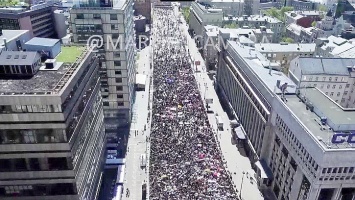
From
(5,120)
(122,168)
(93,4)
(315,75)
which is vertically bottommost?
(122,168)

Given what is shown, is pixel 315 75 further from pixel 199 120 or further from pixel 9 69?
pixel 9 69

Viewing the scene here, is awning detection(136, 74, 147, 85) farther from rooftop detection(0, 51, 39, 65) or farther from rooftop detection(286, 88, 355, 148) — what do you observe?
rooftop detection(0, 51, 39, 65)

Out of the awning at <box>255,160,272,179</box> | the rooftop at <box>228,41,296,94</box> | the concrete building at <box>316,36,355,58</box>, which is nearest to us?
the awning at <box>255,160,272,179</box>

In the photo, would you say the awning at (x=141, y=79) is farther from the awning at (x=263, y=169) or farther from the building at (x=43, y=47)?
the building at (x=43, y=47)

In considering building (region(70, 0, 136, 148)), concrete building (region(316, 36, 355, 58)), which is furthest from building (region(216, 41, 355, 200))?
concrete building (region(316, 36, 355, 58))

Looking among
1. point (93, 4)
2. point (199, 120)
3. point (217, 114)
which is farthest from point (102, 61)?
point (217, 114)
